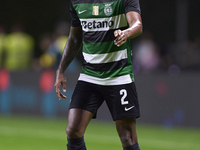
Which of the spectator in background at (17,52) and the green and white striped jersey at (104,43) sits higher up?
the green and white striped jersey at (104,43)

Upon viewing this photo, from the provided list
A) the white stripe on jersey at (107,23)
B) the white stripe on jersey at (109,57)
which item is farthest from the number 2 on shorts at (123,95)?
the white stripe on jersey at (107,23)

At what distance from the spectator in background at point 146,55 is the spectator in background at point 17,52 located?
279cm

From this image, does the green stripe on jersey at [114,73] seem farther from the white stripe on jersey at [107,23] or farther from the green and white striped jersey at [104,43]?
the white stripe on jersey at [107,23]

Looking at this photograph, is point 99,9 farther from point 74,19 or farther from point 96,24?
point 74,19

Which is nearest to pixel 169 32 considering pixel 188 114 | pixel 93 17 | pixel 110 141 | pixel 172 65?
pixel 172 65

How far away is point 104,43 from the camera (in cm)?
586

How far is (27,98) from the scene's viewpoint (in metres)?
13.7

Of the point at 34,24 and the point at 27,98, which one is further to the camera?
the point at 34,24

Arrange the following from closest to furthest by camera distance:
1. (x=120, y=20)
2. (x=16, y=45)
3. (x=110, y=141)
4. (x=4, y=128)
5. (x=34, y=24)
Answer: (x=120, y=20)
(x=110, y=141)
(x=4, y=128)
(x=16, y=45)
(x=34, y=24)

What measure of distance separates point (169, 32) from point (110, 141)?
5.91m

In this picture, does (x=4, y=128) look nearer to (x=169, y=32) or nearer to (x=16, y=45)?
(x=16, y=45)

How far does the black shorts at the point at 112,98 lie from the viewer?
19.3ft

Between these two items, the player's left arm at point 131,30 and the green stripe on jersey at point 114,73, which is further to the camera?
the green stripe on jersey at point 114,73

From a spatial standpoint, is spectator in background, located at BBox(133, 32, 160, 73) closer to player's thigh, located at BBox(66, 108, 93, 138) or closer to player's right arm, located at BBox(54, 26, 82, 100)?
player's right arm, located at BBox(54, 26, 82, 100)
